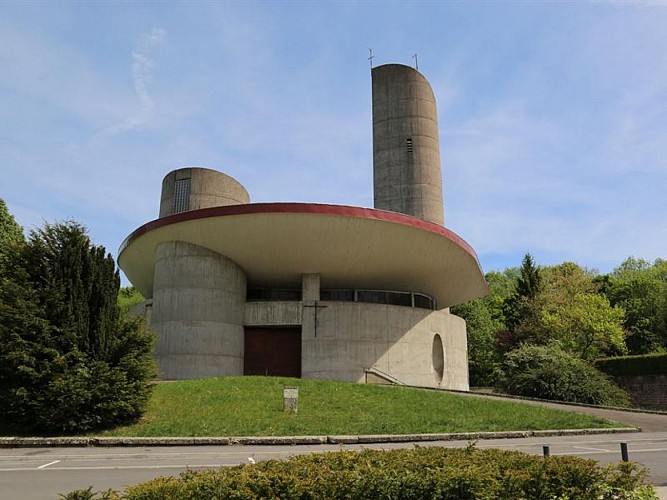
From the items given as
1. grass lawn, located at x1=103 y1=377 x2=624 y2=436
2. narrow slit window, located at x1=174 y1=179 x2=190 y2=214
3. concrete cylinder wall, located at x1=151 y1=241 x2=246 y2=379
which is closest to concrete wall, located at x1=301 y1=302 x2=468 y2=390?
concrete cylinder wall, located at x1=151 y1=241 x2=246 y2=379

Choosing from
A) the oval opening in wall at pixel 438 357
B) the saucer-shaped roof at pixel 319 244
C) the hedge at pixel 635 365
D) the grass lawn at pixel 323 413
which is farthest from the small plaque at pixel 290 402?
the hedge at pixel 635 365

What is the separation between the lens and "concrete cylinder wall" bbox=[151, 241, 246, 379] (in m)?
26.6

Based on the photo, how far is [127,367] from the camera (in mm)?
15531

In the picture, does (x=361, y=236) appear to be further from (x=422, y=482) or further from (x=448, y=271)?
(x=422, y=482)

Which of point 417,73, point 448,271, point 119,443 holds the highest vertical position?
point 417,73

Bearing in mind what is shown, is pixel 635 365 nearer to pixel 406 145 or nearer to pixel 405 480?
pixel 406 145

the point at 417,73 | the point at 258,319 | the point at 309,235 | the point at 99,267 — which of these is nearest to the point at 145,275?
the point at 258,319

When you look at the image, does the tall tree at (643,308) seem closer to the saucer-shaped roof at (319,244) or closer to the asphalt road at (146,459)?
the saucer-shaped roof at (319,244)

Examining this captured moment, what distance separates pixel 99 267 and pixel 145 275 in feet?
59.8

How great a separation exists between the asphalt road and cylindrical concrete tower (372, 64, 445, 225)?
26.4m

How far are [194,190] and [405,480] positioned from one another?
113 feet

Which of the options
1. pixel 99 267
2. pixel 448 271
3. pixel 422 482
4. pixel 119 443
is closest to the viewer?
pixel 422 482

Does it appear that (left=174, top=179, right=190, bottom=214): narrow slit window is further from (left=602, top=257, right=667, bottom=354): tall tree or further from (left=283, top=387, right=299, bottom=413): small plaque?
(left=602, top=257, right=667, bottom=354): tall tree

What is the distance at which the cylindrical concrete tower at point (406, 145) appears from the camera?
40.6 meters
